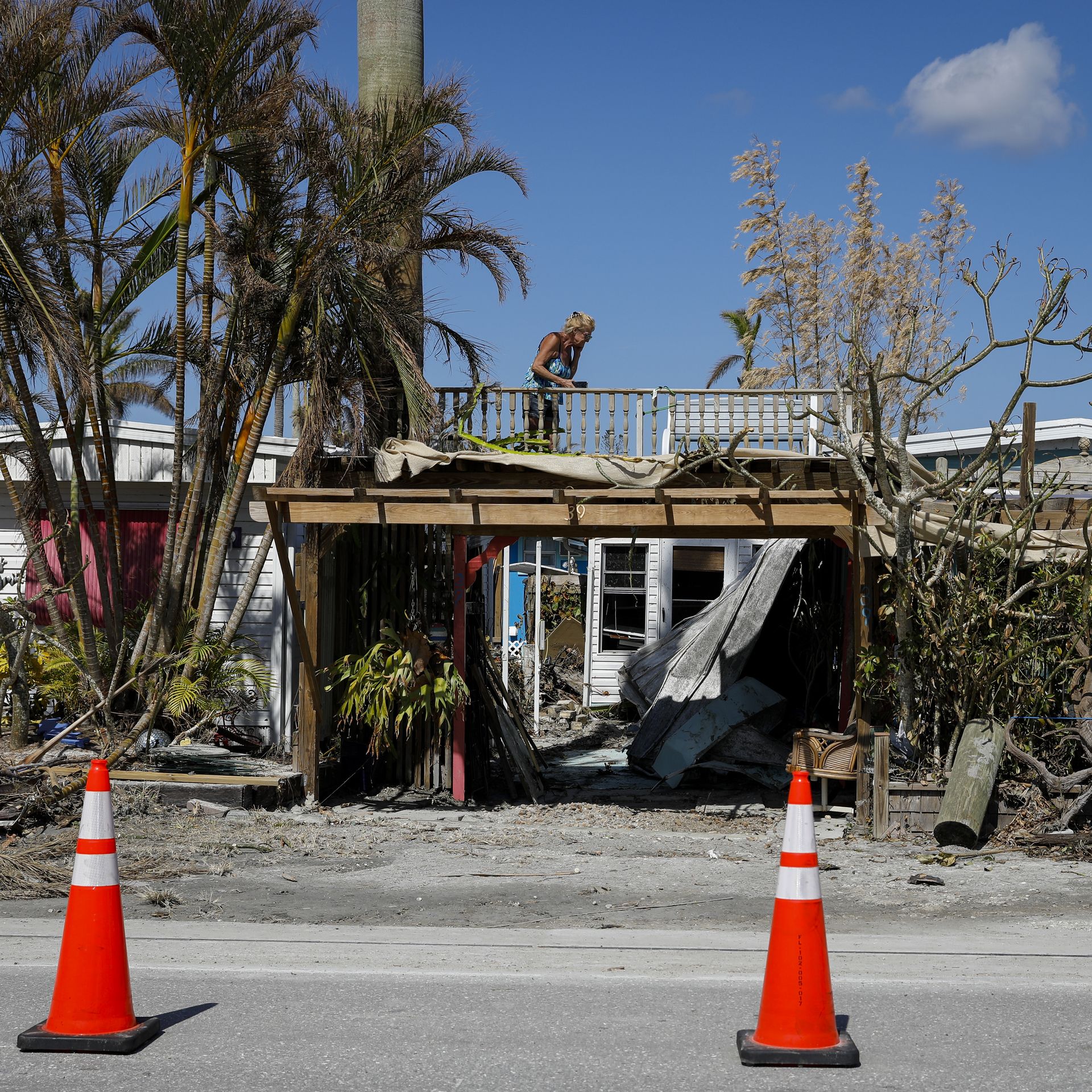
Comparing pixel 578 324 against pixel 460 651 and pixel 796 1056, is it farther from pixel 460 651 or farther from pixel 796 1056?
pixel 796 1056

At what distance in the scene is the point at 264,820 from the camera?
936 centimetres

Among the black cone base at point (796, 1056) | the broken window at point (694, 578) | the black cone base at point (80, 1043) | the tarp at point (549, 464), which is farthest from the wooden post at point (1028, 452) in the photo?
the broken window at point (694, 578)

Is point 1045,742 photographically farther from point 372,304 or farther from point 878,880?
point 372,304

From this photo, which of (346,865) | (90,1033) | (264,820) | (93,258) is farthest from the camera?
(93,258)

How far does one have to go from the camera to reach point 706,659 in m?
13.1

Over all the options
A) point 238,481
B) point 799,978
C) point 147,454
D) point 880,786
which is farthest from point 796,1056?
point 147,454

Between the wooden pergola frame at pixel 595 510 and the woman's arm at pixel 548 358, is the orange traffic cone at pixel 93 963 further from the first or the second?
the woman's arm at pixel 548 358

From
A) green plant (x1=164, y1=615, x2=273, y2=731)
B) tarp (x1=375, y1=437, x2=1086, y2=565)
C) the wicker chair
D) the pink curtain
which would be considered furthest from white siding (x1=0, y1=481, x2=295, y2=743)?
the wicker chair

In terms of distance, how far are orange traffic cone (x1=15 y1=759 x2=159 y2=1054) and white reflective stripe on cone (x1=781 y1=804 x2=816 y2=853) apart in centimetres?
222

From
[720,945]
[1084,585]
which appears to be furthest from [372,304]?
[720,945]

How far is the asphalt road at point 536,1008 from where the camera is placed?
3.87 m

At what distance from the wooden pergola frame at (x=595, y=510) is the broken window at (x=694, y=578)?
7.20 m

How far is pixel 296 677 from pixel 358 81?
6617 mm

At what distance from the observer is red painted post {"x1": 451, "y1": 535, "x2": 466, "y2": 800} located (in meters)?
10.6
